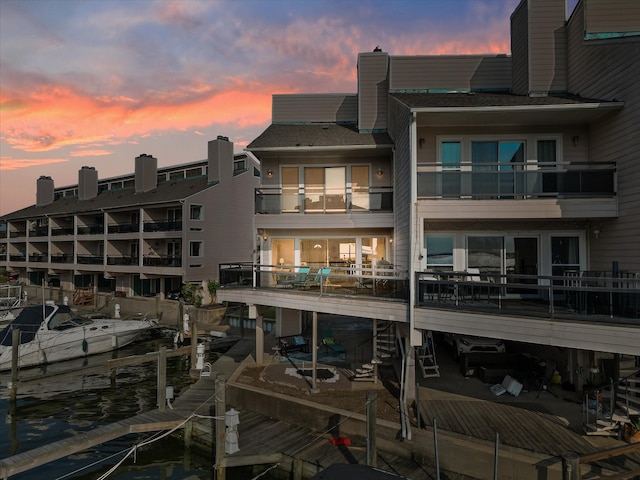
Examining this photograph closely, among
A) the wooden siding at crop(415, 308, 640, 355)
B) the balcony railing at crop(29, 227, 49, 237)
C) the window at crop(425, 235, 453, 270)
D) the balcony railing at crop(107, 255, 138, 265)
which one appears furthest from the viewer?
the balcony railing at crop(29, 227, 49, 237)

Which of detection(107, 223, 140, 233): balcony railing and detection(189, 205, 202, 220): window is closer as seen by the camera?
detection(189, 205, 202, 220): window

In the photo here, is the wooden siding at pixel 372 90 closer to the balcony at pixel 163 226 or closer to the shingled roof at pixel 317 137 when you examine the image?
the shingled roof at pixel 317 137

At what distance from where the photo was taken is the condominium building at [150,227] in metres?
36.7

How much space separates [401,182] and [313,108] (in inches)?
341

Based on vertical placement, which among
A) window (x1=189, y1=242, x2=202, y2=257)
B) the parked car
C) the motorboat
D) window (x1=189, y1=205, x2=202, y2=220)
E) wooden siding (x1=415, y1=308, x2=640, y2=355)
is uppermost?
window (x1=189, y1=205, x2=202, y2=220)

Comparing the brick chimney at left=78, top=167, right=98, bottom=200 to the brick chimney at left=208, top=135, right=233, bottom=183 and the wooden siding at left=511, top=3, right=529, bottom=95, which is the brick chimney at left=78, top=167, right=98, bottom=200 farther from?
the wooden siding at left=511, top=3, right=529, bottom=95

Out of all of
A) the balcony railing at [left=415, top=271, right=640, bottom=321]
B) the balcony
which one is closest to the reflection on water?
the balcony railing at [left=415, top=271, right=640, bottom=321]

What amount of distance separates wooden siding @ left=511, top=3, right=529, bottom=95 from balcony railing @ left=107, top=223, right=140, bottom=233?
3530 centimetres

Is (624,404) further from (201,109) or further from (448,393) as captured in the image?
(201,109)

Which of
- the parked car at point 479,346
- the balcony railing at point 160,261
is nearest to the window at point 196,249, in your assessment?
the balcony railing at point 160,261

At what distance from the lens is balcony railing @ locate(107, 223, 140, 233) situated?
40609 mm

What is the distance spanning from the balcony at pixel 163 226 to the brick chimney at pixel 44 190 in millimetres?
29337

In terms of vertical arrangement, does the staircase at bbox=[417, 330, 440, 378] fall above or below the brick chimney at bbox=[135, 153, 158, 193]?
below

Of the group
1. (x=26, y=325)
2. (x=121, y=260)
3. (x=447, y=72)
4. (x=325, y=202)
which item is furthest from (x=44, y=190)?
(x=447, y=72)
